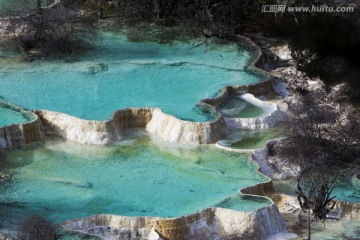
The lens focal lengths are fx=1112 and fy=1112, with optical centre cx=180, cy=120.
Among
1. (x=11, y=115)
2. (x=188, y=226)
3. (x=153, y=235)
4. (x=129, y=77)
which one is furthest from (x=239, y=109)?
(x=153, y=235)

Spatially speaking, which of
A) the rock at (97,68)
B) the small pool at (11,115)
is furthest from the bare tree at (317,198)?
the rock at (97,68)

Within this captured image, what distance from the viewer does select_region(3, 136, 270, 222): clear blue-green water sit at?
84.7 ft

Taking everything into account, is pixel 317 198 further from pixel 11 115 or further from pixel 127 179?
pixel 11 115

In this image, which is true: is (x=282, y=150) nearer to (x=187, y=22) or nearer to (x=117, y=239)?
(x=117, y=239)

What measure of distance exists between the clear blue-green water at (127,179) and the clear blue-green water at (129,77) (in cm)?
158

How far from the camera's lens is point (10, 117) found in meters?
29.8

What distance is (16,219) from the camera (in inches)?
992

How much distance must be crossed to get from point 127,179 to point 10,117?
4495 millimetres

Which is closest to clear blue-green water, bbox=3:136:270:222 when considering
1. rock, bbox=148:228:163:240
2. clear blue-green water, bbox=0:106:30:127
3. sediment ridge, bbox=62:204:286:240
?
sediment ridge, bbox=62:204:286:240

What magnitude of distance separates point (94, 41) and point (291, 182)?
10.2m

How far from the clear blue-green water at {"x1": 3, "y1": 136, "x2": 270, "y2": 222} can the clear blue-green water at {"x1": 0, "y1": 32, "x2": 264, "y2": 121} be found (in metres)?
1.58

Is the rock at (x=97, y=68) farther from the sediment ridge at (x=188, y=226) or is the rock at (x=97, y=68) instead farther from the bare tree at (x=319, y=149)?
the sediment ridge at (x=188, y=226)

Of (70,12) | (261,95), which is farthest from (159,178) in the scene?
(70,12)

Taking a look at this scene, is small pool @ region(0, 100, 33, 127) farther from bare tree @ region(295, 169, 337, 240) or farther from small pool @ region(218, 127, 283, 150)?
bare tree @ region(295, 169, 337, 240)
